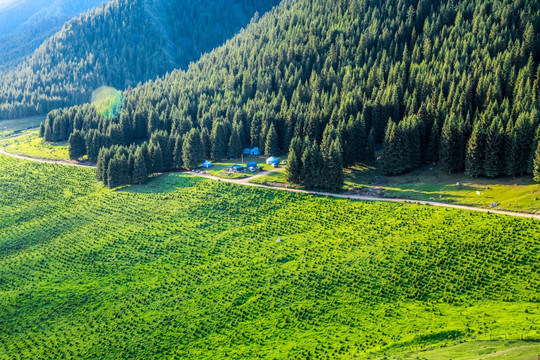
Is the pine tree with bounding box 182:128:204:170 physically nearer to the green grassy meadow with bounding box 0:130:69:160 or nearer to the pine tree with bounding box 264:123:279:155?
the pine tree with bounding box 264:123:279:155

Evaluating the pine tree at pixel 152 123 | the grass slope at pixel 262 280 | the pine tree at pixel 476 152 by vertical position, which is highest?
the pine tree at pixel 152 123

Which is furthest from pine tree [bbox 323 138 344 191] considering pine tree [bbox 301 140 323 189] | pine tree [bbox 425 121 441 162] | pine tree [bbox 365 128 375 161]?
pine tree [bbox 425 121 441 162]

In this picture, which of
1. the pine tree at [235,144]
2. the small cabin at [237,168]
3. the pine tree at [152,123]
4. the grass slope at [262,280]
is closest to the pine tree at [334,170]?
the grass slope at [262,280]

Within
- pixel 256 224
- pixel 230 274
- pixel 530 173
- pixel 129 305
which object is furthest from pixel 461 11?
pixel 129 305

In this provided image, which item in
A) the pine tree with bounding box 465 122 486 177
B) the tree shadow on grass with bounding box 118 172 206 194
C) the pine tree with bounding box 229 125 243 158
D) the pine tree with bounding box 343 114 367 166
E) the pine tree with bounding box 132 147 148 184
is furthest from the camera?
the pine tree with bounding box 229 125 243 158

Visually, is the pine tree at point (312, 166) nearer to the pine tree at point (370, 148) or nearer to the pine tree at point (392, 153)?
the pine tree at point (392, 153)

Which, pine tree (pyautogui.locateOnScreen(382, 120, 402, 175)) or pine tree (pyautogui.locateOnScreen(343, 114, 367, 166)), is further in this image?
pine tree (pyautogui.locateOnScreen(343, 114, 367, 166))

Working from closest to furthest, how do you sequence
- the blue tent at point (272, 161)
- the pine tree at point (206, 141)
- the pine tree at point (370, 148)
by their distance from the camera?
the pine tree at point (370, 148) → the blue tent at point (272, 161) → the pine tree at point (206, 141)
